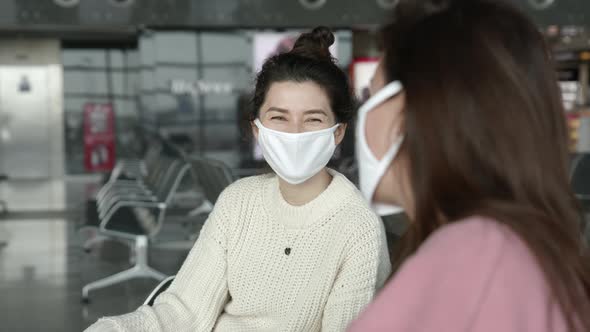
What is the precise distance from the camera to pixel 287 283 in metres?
1.77

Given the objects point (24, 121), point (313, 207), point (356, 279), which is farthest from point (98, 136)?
point (356, 279)

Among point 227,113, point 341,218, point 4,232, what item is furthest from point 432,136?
point 227,113

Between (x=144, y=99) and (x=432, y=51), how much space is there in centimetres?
933

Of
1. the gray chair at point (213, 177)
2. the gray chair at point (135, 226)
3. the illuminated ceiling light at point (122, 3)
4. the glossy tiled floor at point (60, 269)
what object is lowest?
the glossy tiled floor at point (60, 269)

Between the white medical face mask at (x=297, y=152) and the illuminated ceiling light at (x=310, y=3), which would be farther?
the illuminated ceiling light at (x=310, y=3)

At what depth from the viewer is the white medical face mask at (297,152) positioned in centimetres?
180

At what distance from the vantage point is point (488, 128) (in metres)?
0.84

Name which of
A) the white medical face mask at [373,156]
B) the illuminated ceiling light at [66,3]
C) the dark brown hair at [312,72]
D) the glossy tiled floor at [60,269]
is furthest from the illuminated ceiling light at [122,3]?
the white medical face mask at [373,156]

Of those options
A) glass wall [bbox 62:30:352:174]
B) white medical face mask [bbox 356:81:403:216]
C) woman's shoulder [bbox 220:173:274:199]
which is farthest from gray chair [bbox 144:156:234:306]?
white medical face mask [bbox 356:81:403:216]

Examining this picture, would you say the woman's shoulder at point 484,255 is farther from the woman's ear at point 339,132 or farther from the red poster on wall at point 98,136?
the red poster on wall at point 98,136

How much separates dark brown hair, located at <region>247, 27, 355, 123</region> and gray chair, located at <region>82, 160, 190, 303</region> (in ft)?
10.1

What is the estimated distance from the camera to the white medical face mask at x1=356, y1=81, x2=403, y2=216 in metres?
0.94

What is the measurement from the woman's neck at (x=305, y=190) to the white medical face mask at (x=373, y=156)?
79 centimetres

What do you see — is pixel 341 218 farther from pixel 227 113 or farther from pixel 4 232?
pixel 227 113
